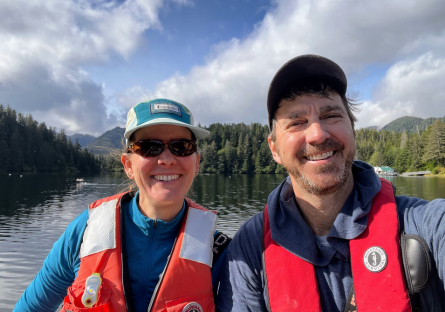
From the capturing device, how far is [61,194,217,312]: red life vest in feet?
8.08

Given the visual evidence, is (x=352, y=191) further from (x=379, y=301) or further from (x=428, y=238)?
(x=379, y=301)

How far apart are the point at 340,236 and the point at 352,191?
48 cm

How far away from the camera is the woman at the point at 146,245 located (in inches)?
98.9

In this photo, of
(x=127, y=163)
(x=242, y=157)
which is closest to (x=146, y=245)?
(x=127, y=163)

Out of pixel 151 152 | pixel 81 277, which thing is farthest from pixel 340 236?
pixel 81 277

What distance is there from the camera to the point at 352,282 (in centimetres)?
201

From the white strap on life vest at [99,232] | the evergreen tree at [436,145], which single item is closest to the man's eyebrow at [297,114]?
the white strap on life vest at [99,232]

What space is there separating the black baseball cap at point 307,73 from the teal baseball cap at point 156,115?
93 centimetres

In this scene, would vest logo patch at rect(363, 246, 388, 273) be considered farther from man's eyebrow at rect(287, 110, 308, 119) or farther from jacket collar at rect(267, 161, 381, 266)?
man's eyebrow at rect(287, 110, 308, 119)

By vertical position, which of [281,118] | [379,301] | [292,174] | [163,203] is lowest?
[379,301]

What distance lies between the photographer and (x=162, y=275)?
259 centimetres

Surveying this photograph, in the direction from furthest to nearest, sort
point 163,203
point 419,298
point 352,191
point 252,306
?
point 163,203 < point 352,191 < point 252,306 < point 419,298

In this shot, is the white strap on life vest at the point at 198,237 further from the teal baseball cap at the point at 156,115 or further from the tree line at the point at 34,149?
the tree line at the point at 34,149

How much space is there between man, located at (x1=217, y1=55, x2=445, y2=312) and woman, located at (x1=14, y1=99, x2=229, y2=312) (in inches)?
18.2
